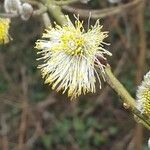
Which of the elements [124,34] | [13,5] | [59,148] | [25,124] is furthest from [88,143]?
[13,5]

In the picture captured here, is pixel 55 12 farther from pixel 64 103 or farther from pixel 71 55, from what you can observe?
pixel 64 103

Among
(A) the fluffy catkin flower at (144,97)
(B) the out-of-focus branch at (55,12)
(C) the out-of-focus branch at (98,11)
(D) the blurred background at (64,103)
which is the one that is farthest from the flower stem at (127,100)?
(D) the blurred background at (64,103)

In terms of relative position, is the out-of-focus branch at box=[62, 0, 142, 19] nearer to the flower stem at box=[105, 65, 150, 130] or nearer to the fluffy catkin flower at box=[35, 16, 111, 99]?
the fluffy catkin flower at box=[35, 16, 111, 99]

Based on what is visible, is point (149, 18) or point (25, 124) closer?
point (25, 124)

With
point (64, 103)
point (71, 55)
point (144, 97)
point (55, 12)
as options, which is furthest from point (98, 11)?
point (64, 103)

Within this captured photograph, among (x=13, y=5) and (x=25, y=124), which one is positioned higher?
(x=13, y=5)

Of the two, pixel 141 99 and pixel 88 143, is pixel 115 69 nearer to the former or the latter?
pixel 88 143
